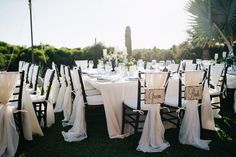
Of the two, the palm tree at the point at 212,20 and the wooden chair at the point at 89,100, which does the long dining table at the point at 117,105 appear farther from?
the palm tree at the point at 212,20

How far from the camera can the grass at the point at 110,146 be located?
3.38m

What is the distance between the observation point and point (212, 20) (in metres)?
12.7

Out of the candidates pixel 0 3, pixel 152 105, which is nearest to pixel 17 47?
pixel 0 3

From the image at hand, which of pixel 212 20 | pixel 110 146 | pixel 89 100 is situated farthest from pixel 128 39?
pixel 110 146

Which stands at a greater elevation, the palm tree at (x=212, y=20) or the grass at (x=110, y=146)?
the palm tree at (x=212, y=20)

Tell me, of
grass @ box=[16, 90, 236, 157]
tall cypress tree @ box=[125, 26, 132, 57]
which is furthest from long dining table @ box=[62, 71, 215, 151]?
tall cypress tree @ box=[125, 26, 132, 57]

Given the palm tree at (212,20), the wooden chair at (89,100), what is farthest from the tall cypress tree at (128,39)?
the wooden chair at (89,100)

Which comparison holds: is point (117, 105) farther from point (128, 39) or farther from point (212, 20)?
point (128, 39)

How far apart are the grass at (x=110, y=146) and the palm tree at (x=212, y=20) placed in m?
9.06

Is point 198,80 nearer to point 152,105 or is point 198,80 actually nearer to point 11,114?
point 152,105

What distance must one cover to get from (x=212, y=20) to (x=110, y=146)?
35.3 feet

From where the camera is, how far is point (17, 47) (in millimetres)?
11727

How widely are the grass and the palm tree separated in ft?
29.7

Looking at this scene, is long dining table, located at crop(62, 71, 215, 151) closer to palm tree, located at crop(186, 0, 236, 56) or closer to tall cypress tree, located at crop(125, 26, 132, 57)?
palm tree, located at crop(186, 0, 236, 56)
